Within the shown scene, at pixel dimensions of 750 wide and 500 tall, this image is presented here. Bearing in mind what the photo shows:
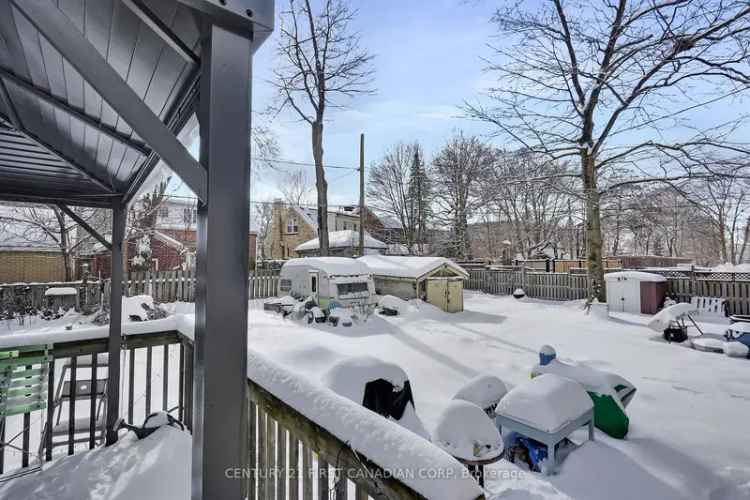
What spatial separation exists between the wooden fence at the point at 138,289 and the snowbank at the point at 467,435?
10.0 meters

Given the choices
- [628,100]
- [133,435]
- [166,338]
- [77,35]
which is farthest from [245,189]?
[628,100]

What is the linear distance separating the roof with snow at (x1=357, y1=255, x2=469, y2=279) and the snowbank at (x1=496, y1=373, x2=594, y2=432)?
293 inches

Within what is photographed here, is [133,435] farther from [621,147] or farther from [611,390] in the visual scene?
[621,147]

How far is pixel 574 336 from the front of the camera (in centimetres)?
781

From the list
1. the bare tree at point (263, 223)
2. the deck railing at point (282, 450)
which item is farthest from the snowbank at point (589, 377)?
the bare tree at point (263, 223)

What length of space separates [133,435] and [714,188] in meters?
12.0

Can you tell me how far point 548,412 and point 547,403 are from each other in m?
0.08

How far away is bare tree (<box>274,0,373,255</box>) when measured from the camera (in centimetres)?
1311

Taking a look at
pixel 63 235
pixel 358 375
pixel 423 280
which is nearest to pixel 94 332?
pixel 358 375

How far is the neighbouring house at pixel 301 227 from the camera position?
1034 inches

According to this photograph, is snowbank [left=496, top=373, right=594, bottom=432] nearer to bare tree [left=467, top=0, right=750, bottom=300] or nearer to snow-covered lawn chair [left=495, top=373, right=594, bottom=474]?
snow-covered lawn chair [left=495, top=373, right=594, bottom=474]

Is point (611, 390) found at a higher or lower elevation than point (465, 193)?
lower

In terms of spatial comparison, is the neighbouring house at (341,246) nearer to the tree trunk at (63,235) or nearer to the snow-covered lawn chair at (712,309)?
the tree trunk at (63,235)

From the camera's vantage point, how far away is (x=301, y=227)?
86.7 ft
